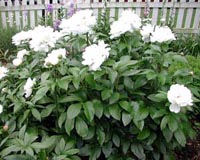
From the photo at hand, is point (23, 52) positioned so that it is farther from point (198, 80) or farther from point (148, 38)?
point (198, 80)

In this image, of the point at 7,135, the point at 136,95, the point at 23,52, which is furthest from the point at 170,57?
the point at 7,135

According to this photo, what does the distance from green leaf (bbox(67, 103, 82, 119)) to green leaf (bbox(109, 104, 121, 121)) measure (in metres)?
0.18

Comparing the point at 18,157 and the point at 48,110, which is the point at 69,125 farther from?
the point at 18,157

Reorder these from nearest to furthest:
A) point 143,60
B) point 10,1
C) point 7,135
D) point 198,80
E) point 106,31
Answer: point 7,135 < point 143,60 < point 198,80 < point 106,31 < point 10,1

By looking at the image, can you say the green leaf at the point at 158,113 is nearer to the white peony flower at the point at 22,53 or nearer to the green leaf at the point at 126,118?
the green leaf at the point at 126,118

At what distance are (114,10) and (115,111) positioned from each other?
466 cm

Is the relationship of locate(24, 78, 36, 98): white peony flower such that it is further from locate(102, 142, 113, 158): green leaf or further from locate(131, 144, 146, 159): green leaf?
locate(131, 144, 146, 159): green leaf

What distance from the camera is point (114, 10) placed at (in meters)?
6.20

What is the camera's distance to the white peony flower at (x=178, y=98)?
168 centimetres

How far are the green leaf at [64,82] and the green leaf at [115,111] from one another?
29 cm

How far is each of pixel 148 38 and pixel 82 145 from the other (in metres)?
0.84

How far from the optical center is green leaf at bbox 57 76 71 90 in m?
1.77

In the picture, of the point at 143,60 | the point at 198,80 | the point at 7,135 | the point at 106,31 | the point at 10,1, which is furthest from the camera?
the point at 10,1

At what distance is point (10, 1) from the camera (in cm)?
618
